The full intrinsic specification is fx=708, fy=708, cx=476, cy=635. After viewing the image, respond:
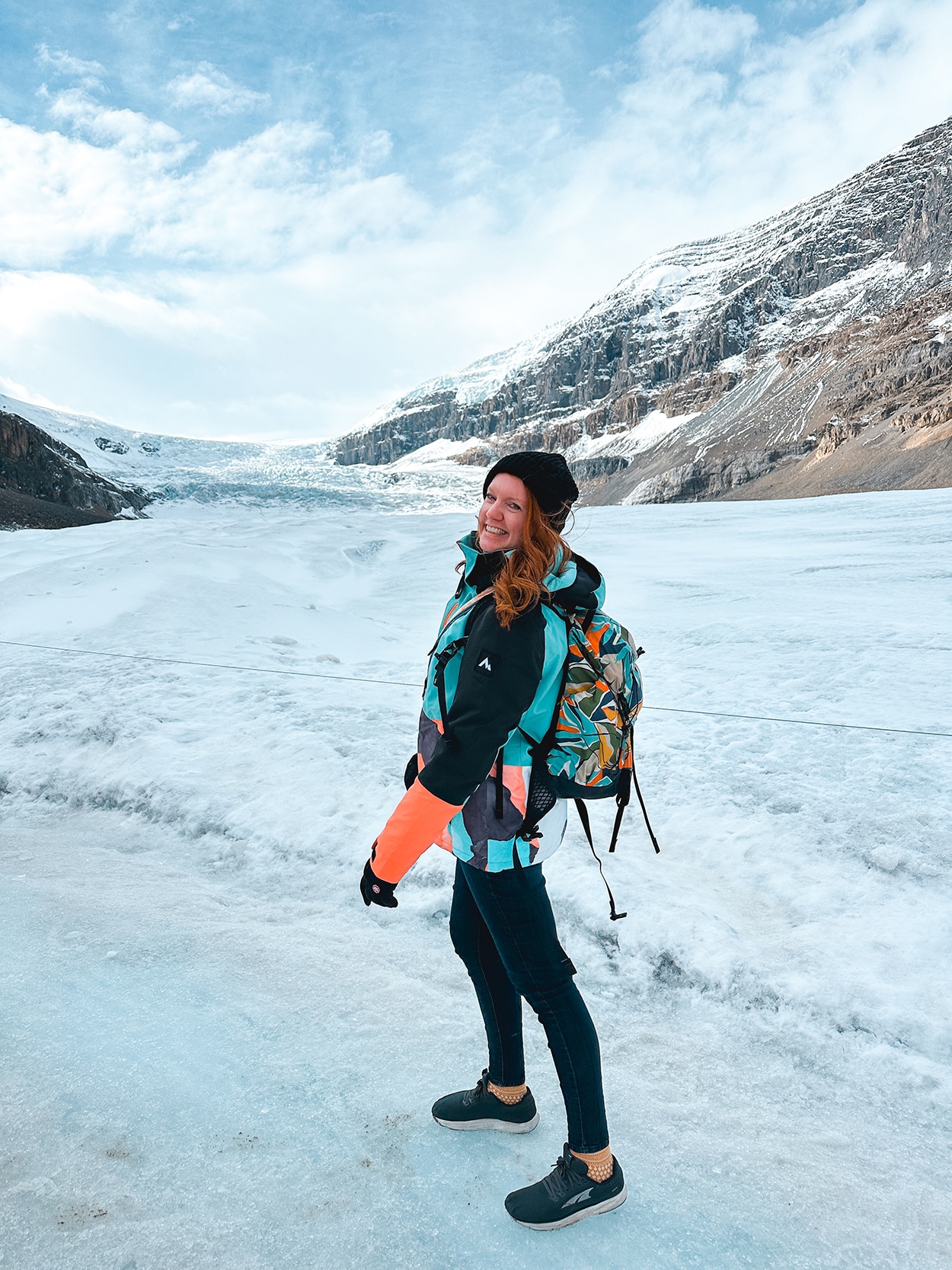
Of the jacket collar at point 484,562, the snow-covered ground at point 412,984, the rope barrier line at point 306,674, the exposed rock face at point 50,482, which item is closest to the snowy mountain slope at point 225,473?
the exposed rock face at point 50,482

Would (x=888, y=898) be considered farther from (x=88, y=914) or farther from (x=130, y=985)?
(x=88, y=914)

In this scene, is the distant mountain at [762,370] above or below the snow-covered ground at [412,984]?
above

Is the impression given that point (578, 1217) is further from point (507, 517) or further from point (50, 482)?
point (50, 482)

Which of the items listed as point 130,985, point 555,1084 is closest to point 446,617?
point 555,1084

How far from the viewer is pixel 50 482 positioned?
4859 centimetres

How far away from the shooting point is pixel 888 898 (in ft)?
9.08

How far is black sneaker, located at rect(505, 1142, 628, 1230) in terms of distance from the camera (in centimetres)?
163

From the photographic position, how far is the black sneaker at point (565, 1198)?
1633 mm

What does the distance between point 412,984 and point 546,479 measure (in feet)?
6.33

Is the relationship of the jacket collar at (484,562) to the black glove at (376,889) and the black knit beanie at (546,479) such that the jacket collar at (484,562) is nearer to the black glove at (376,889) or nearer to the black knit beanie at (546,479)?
the black knit beanie at (546,479)

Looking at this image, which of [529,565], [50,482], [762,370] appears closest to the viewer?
[529,565]

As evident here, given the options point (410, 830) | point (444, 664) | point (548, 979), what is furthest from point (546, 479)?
point (548, 979)

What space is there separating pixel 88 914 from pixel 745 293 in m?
167

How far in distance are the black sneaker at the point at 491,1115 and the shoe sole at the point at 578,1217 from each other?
0.26 meters
